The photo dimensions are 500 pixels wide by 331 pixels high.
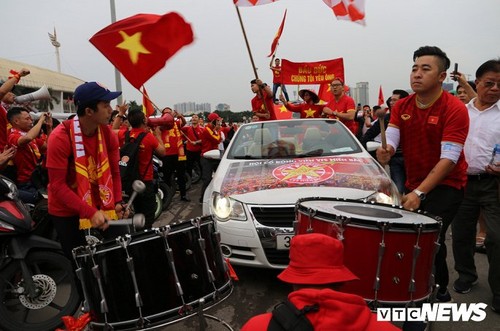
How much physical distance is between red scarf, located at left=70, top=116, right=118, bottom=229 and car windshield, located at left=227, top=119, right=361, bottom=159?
210cm

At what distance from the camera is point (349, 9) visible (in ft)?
16.6

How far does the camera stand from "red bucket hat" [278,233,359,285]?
55.7 inches

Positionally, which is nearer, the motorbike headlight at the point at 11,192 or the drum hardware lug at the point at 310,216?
the drum hardware lug at the point at 310,216

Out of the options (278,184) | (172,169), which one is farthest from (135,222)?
(172,169)

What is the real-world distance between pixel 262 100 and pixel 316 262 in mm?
5995

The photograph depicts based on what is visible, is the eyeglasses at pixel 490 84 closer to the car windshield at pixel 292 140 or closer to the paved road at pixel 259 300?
the car windshield at pixel 292 140

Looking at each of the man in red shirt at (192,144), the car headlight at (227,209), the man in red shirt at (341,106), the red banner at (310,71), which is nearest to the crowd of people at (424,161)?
the car headlight at (227,209)

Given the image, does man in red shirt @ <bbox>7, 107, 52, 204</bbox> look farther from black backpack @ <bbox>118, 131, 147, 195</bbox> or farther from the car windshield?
the car windshield

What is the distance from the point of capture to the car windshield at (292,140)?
4789 mm

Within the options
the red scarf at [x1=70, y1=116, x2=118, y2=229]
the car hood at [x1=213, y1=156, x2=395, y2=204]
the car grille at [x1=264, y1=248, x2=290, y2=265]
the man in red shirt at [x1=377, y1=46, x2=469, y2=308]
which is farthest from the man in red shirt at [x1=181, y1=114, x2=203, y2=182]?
the man in red shirt at [x1=377, y1=46, x2=469, y2=308]

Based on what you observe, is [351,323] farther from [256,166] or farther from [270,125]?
[270,125]

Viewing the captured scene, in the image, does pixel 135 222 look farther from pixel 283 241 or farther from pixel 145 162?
pixel 145 162

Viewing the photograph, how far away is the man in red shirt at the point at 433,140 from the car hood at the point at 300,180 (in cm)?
67

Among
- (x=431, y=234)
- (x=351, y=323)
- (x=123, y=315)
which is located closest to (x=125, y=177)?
(x=123, y=315)
